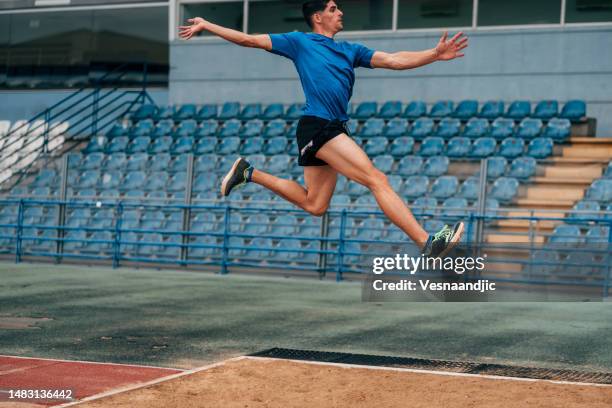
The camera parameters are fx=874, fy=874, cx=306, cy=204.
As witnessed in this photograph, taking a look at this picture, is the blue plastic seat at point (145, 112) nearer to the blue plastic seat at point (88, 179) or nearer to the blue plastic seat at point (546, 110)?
the blue plastic seat at point (88, 179)

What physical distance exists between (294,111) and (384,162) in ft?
12.6

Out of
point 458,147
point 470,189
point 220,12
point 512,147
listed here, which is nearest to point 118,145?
point 220,12

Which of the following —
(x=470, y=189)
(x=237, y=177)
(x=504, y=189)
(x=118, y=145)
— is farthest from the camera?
(x=118, y=145)

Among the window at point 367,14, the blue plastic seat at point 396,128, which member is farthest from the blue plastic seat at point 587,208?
the window at point 367,14

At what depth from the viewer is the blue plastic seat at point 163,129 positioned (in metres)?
21.2

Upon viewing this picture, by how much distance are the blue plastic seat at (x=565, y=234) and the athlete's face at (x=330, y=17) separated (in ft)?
30.8

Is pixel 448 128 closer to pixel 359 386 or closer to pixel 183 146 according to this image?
pixel 183 146

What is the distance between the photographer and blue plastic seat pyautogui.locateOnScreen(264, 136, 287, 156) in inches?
758

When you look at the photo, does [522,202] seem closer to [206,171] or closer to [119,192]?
[206,171]

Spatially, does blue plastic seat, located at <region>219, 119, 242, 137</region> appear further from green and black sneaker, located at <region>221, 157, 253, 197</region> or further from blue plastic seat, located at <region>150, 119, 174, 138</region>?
green and black sneaker, located at <region>221, 157, 253, 197</region>

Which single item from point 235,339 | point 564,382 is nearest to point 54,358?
point 235,339

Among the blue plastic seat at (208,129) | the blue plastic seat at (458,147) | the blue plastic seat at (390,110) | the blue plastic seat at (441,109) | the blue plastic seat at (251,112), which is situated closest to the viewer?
the blue plastic seat at (458,147)

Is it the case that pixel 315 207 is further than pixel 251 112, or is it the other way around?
pixel 251 112

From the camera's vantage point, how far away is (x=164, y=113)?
2212 cm
